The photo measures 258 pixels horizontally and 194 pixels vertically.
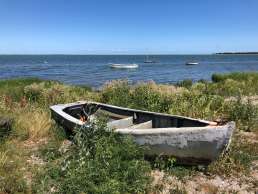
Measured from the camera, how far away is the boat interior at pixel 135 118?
731 cm

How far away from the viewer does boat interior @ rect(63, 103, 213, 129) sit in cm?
731

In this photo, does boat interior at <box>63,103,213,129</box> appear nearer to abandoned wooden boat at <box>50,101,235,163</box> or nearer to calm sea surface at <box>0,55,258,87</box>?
abandoned wooden boat at <box>50,101,235,163</box>

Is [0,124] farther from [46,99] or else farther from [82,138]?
[46,99]

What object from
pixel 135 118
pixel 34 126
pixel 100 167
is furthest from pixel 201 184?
pixel 34 126

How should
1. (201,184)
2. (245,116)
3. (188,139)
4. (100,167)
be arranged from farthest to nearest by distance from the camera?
(245,116), (188,139), (201,184), (100,167)

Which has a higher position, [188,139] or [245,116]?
[188,139]

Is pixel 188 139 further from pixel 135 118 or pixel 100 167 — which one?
pixel 135 118

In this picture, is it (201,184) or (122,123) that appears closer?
(201,184)

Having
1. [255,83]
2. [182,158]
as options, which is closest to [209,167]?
[182,158]

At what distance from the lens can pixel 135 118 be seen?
858 cm

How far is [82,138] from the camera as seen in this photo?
6410 millimetres

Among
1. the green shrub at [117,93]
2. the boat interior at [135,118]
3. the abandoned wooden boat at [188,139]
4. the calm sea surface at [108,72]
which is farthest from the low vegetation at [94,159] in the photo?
the calm sea surface at [108,72]

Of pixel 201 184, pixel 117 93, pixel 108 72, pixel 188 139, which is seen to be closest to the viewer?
pixel 201 184

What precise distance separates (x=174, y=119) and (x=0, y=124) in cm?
394
